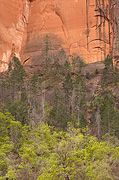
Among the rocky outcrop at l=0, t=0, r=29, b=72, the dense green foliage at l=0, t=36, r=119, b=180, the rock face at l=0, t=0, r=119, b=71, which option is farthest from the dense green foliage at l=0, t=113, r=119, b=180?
the rocky outcrop at l=0, t=0, r=29, b=72

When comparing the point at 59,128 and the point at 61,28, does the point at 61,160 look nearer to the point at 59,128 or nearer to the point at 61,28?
the point at 59,128

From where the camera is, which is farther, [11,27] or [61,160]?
[11,27]

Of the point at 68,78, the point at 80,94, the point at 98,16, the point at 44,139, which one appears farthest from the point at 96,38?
the point at 44,139

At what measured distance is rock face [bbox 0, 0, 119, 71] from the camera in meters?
66.4

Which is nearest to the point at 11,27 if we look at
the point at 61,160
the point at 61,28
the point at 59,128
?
the point at 61,28

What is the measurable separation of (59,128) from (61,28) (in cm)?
4312

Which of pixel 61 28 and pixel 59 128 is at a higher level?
pixel 61 28

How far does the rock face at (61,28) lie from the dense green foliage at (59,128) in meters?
4.38

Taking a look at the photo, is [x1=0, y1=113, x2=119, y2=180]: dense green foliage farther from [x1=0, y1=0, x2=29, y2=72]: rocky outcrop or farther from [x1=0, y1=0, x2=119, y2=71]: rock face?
[x1=0, y1=0, x2=29, y2=72]: rocky outcrop

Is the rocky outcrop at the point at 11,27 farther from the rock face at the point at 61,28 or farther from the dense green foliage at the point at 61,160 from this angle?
the dense green foliage at the point at 61,160

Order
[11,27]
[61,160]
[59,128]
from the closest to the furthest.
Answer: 1. [61,160]
2. [59,128]
3. [11,27]

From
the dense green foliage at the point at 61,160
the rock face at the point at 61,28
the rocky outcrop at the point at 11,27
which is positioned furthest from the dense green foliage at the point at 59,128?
the rocky outcrop at the point at 11,27

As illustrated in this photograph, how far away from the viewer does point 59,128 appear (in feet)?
Answer: 110

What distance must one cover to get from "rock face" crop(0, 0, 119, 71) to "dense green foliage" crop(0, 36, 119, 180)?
4.38 metres
